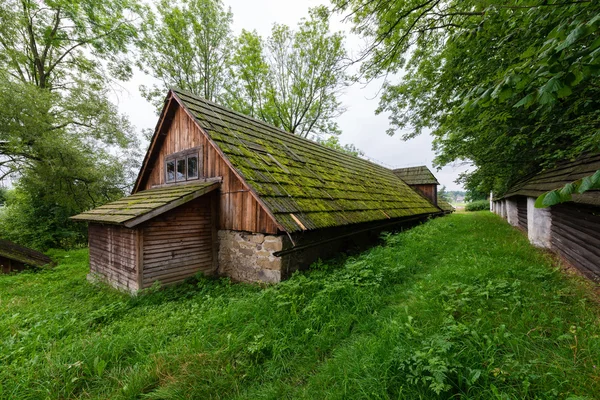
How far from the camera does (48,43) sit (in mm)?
11875

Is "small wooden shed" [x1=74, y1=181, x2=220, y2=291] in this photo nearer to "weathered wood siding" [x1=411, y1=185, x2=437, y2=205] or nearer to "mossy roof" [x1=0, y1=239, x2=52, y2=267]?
"mossy roof" [x1=0, y1=239, x2=52, y2=267]

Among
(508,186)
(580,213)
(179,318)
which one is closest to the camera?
(179,318)

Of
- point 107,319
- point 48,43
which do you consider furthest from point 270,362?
point 48,43

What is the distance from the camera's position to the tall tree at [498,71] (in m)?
1.91

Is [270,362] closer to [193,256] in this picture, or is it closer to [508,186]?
[193,256]

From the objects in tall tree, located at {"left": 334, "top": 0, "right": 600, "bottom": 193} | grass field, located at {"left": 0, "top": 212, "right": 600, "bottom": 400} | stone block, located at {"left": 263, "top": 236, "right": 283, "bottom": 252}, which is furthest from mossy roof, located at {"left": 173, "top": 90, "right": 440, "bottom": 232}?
tall tree, located at {"left": 334, "top": 0, "right": 600, "bottom": 193}

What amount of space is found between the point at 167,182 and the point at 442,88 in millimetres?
10534

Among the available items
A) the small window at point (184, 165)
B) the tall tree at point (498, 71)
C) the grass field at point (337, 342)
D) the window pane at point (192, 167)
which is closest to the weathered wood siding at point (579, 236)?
the grass field at point (337, 342)

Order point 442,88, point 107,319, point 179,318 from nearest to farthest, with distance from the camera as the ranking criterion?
1. point 179,318
2. point 107,319
3. point 442,88

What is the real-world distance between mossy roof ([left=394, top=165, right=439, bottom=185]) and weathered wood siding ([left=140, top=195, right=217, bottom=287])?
59.2 feet

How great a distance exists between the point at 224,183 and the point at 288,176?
189cm

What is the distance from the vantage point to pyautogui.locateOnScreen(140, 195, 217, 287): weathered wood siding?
549 cm

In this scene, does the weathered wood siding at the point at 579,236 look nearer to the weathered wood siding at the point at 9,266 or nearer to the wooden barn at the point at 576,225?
the wooden barn at the point at 576,225

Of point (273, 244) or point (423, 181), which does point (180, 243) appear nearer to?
point (273, 244)
